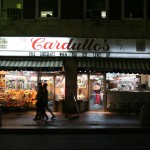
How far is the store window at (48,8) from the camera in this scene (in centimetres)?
2355

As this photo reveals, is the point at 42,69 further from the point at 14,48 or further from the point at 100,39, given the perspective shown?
the point at 100,39

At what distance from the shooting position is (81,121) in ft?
64.1

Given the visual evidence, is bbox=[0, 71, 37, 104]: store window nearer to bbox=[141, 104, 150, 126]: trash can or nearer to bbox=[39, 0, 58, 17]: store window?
bbox=[39, 0, 58, 17]: store window

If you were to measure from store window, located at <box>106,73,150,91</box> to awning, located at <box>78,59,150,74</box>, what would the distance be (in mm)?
914

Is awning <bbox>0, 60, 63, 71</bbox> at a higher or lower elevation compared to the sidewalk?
higher

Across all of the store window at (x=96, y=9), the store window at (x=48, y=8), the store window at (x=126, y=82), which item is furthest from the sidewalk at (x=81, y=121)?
the store window at (x=48, y=8)

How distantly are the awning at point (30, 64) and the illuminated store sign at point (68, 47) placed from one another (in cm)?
40

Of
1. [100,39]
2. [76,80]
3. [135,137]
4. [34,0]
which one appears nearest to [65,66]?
[76,80]

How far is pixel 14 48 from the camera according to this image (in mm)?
22969

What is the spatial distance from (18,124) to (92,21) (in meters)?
7.95

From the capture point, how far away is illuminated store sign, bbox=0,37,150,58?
75.3ft

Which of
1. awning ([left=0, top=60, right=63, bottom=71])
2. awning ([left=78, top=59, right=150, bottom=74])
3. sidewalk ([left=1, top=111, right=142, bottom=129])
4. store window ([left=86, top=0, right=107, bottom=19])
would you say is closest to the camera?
sidewalk ([left=1, top=111, right=142, bottom=129])

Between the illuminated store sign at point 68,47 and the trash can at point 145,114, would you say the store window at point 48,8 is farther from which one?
the trash can at point 145,114

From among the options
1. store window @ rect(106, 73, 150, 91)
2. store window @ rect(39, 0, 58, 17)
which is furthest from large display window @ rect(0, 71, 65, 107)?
store window @ rect(39, 0, 58, 17)
